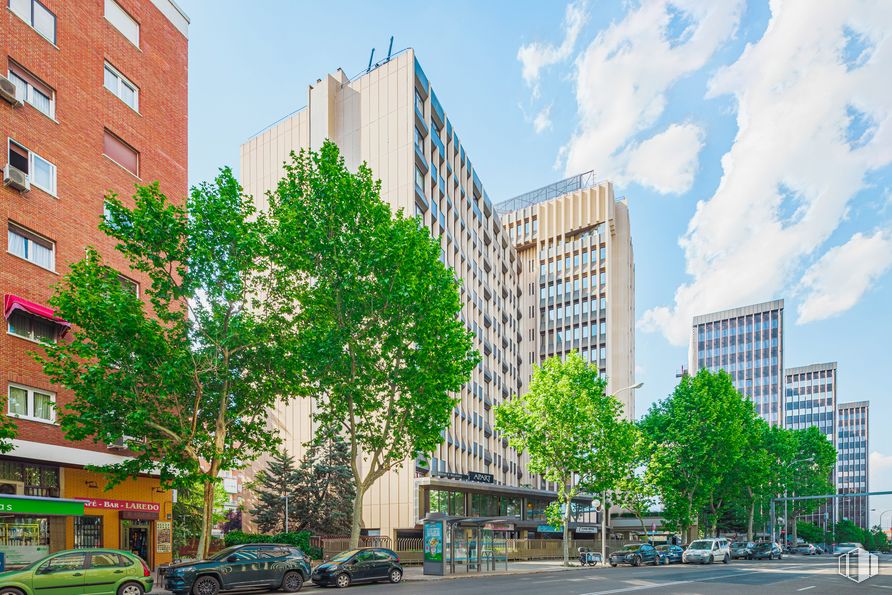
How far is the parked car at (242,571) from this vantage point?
20.7 meters

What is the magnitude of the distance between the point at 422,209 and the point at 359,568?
32268mm

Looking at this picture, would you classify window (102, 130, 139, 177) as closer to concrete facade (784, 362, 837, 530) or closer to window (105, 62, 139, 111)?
window (105, 62, 139, 111)

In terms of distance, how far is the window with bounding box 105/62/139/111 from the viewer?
30.5 metres

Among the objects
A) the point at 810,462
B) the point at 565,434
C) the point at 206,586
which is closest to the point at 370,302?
the point at 206,586

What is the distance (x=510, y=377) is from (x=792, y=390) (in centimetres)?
12214

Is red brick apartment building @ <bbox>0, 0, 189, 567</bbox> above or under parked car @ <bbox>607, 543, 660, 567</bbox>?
above

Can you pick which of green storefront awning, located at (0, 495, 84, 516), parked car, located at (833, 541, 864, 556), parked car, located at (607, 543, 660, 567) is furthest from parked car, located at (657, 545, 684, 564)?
green storefront awning, located at (0, 495, 84, 516)

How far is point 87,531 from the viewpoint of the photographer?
27.0 m

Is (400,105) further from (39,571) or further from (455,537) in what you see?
(39,571)

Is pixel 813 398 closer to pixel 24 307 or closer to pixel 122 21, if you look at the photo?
pixel 122 21

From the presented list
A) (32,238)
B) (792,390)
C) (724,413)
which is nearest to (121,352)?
(32,238)

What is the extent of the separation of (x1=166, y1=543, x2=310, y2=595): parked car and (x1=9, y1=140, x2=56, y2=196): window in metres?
14.6

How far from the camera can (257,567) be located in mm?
22094

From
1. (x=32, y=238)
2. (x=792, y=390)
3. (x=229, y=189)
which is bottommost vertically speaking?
(x=792, y=390)
